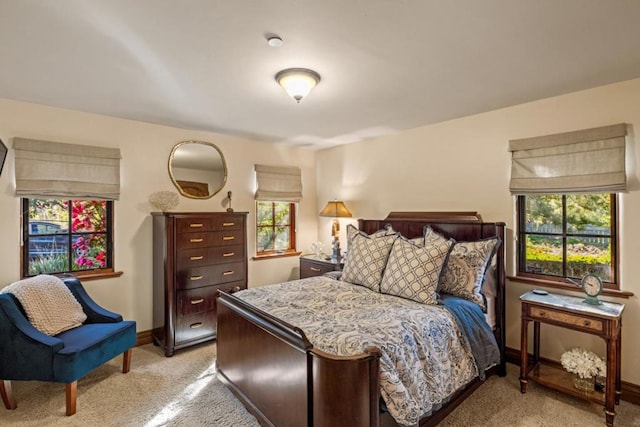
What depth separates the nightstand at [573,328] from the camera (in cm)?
217

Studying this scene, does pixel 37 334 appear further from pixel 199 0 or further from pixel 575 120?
pixel 575 120

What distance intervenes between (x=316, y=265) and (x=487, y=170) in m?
2.29

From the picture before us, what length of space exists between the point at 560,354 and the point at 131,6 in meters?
3.95

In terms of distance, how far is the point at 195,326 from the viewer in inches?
135

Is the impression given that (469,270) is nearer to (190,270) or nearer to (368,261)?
(368,261)

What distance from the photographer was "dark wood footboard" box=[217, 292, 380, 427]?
5.07 feet

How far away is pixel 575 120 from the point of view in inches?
106

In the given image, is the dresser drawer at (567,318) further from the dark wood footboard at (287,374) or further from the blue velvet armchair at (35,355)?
the blue velvet armchair at (35,355)

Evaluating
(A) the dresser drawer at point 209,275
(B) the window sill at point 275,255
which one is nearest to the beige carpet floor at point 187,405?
(A) the dresser drawer at point 209,275

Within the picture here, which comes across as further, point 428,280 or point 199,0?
point 428,280

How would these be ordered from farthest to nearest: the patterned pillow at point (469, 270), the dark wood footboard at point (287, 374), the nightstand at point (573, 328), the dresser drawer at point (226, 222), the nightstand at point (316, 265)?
the nightstand at point (316, 265), the dresser drawer at point (226, 222), the patterned pillow at point (469, 270), the nightstand at point (573, 328), the dark wood footboard at point (287, 374)

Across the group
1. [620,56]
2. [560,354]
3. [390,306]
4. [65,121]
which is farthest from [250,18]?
[560,354]

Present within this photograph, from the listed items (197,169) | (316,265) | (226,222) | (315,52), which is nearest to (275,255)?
(316,265)

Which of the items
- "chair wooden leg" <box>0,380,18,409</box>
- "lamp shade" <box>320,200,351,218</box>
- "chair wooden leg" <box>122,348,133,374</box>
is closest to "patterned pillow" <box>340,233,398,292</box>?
"lamp shade" <box>320,200,351,218</box>
